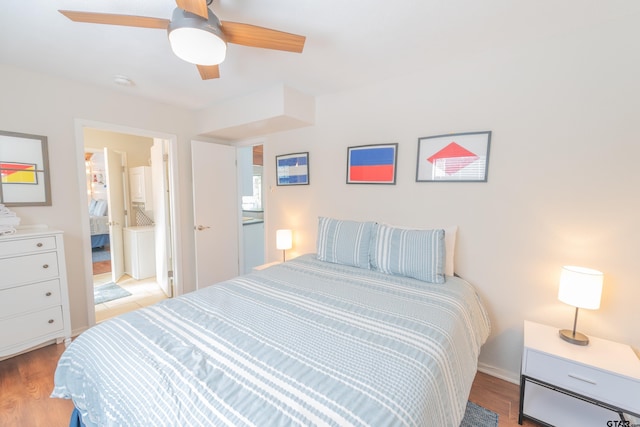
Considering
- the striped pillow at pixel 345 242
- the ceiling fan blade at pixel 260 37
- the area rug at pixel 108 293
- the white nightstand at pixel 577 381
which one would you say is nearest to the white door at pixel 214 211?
the area rug at pixel 108 293

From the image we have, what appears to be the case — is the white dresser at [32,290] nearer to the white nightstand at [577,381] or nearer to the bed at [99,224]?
the white nightstand at [577,381]

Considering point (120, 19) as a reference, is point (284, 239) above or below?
below

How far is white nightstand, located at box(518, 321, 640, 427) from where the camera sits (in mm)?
1323

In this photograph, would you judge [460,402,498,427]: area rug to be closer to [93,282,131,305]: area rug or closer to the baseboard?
the baseboard

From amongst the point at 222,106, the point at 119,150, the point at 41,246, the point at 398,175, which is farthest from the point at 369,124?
the point at 119,150

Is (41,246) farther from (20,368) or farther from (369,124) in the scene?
(369,124)

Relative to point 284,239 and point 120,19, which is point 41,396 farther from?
point 120,19

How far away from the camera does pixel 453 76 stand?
2.04 meters

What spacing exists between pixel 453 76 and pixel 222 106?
230cm

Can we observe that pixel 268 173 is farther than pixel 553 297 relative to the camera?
Yes

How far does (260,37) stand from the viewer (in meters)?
1.39

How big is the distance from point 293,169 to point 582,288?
8.29 ft

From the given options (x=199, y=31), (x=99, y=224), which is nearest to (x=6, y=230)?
(x=199, y=31)

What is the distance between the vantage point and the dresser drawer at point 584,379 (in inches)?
51.1
